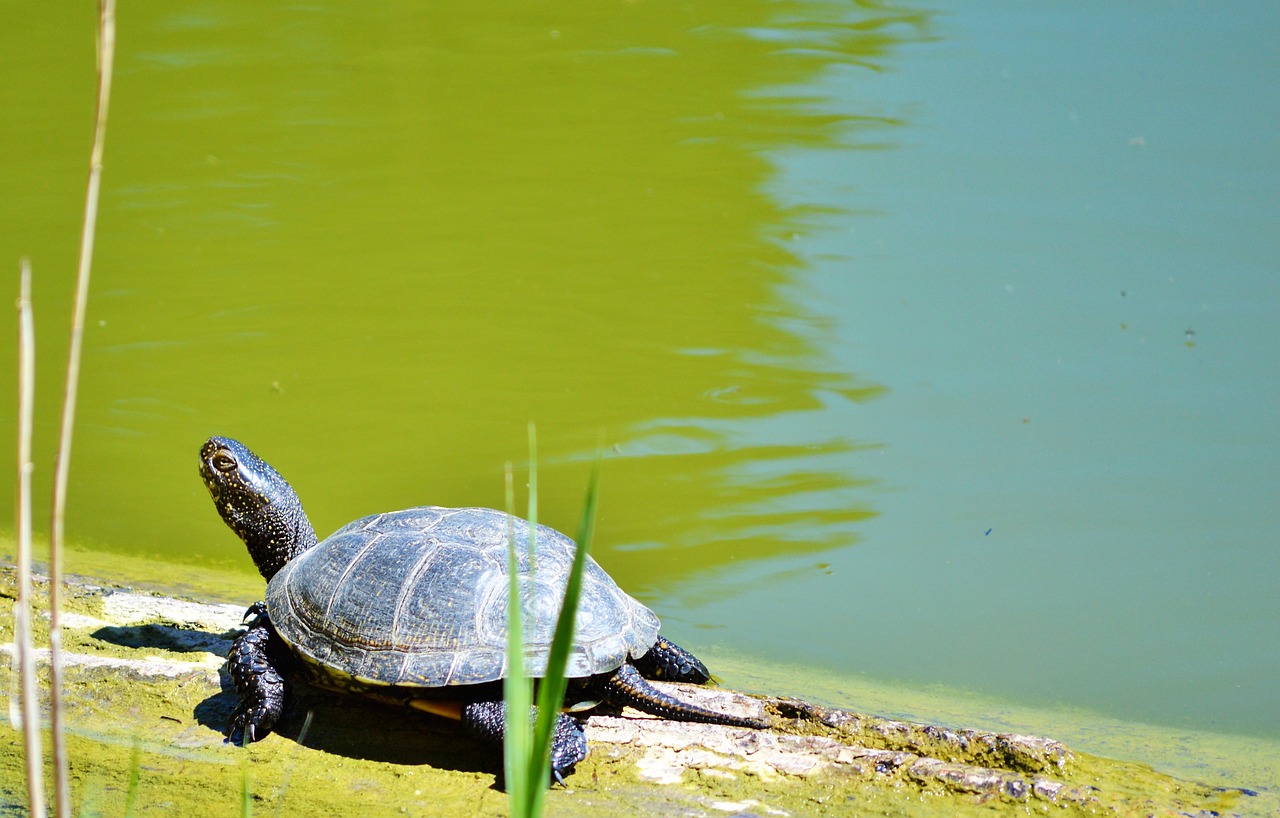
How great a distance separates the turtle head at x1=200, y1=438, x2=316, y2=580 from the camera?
13.0 feet

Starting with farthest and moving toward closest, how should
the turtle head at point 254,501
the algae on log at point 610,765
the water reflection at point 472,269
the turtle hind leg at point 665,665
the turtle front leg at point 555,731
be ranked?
1. the water reflection at point 472,269
2. the turtle head at point 254,501
3. the turtle hind leg at point 665,665
4. the turtle front leg at point 555,731
5. the algae on log at point 610,765

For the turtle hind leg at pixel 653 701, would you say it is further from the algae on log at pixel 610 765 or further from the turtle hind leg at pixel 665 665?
the turtle hind leg at pixel 665 665

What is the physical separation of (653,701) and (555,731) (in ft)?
1.17

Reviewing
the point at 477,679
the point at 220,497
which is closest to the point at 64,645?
the point at 220,497

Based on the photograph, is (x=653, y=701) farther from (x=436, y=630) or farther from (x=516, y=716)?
(x=516, y=716)

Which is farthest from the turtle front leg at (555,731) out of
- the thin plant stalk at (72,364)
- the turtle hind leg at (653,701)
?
the thin plant stalk at (72,364)

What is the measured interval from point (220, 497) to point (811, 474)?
261cm

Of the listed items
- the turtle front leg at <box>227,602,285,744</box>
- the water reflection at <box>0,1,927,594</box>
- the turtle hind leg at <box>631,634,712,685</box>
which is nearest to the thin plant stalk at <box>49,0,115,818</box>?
the turtle front leg at <box>227,602,285,744</box>

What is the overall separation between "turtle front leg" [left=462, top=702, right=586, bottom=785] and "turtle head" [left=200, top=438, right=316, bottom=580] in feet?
3.83

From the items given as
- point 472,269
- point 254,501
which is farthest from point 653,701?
point 472,269

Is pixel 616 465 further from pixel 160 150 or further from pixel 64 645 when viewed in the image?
pixel 160 150

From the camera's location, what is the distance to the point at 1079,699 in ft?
13.8

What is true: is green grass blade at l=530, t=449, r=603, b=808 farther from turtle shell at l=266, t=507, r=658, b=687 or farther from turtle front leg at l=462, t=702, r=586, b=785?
turtle front leg at l=462, t=702, r=586, b=785

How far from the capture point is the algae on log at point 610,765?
2.95 meters
